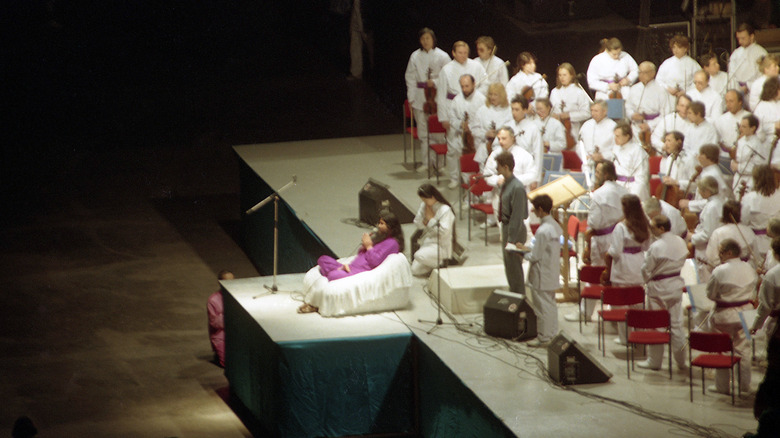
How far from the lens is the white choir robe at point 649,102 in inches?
488

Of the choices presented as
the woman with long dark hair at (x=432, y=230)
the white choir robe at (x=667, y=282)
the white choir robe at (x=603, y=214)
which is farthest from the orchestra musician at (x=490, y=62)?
the white choir robe at (x=667, y=282)

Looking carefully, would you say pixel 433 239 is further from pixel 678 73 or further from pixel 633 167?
pixel 678 73

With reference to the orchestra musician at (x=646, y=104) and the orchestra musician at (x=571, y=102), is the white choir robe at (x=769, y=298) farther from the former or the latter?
the orchestra musician at (x=571, y=102)

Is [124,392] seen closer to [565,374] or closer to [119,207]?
[565,374]

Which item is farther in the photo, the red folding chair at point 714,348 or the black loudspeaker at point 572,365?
the black loudspeaker at point 572,365

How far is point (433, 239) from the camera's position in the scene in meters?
10.5

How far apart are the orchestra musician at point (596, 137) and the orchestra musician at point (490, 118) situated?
0.94 metres

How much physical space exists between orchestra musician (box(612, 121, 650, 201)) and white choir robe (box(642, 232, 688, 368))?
96.5 inches

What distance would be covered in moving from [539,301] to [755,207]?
6.97ft

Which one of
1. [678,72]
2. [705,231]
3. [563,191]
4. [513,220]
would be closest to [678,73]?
[678,72]

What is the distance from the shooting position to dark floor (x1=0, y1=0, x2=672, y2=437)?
10633 millimetres

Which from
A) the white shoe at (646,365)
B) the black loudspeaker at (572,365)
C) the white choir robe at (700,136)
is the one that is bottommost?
the white shoe at (646,365)

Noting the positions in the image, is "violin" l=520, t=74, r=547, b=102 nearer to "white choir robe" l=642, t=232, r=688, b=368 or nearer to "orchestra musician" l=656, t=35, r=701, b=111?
"orchestra musician" l=656, t=35, r=701, b=111

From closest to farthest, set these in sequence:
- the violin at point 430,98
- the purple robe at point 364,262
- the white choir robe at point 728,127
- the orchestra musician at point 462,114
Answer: the purple robe at point 364,262 < the white choir robe at point 728,127 < the orchestra musician at point 462,114 < the violin at point 430,98
